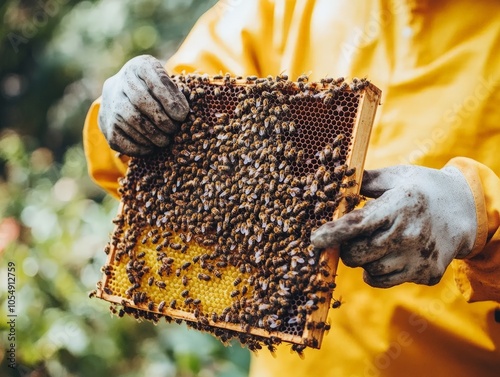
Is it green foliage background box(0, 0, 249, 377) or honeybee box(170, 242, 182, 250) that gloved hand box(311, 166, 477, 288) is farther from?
green foliage background box(0, 0, 249, 377)

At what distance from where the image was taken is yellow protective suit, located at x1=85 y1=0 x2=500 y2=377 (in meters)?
2.36

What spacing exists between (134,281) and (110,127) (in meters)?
0.69

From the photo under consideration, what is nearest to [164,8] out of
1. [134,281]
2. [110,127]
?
[110,127]

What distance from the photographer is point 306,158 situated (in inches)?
84.9

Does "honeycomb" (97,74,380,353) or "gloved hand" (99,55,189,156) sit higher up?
"gloved hand" (99,55,189,156)

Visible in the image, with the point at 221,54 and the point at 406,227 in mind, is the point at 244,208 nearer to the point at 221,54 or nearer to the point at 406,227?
the point at 406,227

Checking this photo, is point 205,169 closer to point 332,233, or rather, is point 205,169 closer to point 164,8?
point 332,233

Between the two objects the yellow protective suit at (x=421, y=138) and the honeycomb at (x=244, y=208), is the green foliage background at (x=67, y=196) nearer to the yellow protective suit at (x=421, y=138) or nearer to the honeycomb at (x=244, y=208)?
the yellow protective suit at (x=421, y=138)

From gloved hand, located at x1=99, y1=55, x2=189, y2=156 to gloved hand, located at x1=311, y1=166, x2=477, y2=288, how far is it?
86cm

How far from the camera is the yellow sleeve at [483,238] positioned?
6.96ft

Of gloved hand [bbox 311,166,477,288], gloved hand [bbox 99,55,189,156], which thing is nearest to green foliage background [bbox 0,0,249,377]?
gloved hand [bbox 99,55,189,156]

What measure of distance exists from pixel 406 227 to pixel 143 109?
119cm

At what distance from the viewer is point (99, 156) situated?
9.74ft

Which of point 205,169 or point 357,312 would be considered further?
point 357,312
